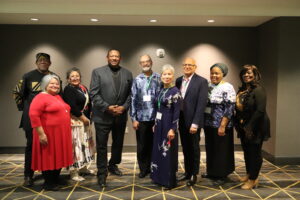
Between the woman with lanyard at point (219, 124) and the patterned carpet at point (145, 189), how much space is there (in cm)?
25

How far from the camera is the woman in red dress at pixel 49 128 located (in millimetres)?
2902

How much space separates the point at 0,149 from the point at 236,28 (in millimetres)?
4865

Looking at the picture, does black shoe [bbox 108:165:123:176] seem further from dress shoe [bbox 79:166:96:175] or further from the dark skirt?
the dark skirt

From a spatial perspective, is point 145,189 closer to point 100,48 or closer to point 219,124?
point 219,124

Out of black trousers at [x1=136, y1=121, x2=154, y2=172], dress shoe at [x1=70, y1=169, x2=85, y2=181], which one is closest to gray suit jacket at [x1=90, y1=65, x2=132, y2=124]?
black trousers at [x1=136, y1=121, x2=154, y2=172]

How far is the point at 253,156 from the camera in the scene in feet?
10.3

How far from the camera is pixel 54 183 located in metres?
3.29

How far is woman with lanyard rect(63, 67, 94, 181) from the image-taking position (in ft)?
10.8

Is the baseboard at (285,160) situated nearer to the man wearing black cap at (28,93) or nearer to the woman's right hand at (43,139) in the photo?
the woman's right hand at (43,139)

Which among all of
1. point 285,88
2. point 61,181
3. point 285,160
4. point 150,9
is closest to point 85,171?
point 61,181

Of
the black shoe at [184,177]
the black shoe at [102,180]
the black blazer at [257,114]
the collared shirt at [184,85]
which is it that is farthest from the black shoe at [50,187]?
the black blazer at [257,114]

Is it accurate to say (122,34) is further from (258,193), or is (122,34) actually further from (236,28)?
(258,193)

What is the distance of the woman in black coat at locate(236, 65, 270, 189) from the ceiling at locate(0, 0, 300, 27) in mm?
1478

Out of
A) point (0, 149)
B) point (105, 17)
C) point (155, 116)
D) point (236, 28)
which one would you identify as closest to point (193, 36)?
point (236, 28)
